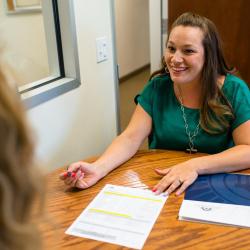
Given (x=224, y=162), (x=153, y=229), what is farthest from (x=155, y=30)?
(x=153, y=229)

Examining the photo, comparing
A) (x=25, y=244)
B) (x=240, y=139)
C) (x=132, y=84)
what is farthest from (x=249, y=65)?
(x=132, y=84)

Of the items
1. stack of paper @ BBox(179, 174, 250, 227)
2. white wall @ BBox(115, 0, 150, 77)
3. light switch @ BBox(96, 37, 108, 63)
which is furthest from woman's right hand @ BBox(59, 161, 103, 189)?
white wall @ BBox(115, 0, 150, 77)

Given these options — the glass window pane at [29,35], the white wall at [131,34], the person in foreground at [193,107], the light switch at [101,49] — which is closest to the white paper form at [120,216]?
the person in foreground at [193,107]

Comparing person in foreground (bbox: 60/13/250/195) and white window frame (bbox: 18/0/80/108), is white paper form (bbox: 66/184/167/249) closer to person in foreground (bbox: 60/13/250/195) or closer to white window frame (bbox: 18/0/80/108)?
person in foreground (bbox: 60/13/250/195)

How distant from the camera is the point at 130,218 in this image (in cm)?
112

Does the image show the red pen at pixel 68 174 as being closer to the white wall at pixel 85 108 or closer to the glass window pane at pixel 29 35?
the white wall at pixel 85 108

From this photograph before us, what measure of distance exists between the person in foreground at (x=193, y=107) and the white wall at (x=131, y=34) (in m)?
3.62

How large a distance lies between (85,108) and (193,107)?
0.63m

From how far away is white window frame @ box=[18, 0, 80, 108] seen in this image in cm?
177

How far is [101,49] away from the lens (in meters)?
2.07

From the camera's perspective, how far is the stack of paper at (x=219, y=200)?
1100 millimetres

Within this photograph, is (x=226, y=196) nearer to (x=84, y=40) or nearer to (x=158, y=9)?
(x=84, y=40)

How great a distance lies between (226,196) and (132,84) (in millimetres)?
4328

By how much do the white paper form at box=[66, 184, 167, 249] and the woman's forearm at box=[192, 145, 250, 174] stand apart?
0.23 meters
